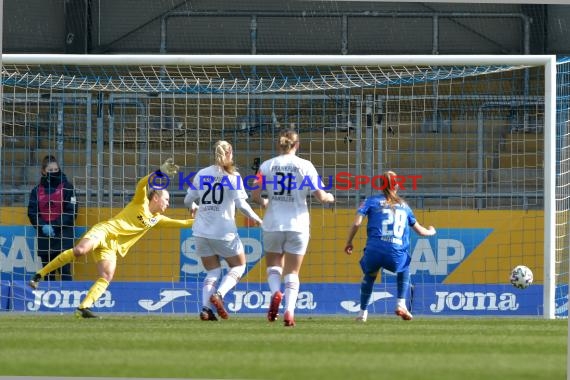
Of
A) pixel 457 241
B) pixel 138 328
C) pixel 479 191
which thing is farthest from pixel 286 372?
pixel 479 191

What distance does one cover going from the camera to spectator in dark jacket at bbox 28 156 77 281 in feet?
60.0

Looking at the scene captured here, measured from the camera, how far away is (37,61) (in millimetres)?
16531

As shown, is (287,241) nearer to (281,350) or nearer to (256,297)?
(281,350)

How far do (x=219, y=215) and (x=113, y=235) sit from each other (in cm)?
167

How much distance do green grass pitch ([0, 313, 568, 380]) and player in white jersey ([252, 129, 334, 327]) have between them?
569mm

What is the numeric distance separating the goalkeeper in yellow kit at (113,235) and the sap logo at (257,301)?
7.82 ft

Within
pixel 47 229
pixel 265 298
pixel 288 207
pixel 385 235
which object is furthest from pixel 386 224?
pixel 47 229

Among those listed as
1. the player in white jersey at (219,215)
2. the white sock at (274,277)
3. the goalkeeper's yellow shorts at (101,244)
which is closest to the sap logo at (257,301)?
the goalkeeper's yellow shorts at (101,244)

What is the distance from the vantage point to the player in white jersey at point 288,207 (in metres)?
13.4

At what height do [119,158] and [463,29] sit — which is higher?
[463,29]

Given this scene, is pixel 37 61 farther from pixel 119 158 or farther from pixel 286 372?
pixel 286 372

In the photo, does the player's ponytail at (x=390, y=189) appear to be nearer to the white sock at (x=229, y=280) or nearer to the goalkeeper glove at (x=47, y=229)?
the white sock at (x=229, y=280)

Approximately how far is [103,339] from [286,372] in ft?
9.27

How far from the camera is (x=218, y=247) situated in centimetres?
1438
